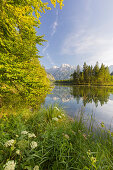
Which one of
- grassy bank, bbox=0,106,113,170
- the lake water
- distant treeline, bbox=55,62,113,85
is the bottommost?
the lake water

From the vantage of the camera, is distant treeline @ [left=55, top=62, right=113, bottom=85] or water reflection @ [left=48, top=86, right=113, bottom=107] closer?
water reflection @ [left=48, top=86, right=113, bottom=107]

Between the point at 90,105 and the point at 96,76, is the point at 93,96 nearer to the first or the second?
the point at 90,105

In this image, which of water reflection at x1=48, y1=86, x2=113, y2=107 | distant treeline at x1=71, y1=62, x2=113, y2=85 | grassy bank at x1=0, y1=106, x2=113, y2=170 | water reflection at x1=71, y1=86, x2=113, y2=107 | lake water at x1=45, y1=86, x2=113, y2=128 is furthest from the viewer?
distant treeline at x1=71, y1=62, x2=113, y2=85

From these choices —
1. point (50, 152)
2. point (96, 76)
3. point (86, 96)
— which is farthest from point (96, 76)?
point (50, 152)

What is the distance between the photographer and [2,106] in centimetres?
397

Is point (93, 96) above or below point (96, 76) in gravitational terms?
below

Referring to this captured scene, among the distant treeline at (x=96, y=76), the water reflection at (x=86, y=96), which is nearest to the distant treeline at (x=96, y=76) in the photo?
the distant treeline at (x=96, y=76)

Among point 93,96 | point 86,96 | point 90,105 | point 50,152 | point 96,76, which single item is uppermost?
point 96,76

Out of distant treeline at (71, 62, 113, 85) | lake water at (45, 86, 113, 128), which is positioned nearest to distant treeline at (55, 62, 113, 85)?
distant treeline at (71, 62, 113, 85)

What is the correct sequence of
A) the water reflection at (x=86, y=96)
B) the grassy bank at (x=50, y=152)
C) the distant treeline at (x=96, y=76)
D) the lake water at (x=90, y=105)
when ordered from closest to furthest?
the grassy bank at (x=50, y=152)
the water reflection at (x=86, y=96)
the lake water at (x=90, y=105)
the distant treeline at (x=96, y=76)

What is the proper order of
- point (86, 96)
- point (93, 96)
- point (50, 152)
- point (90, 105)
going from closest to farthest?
1. point (50, 152)
2. point (93, 96)
3. point (86, 96)
4. point (90, 105)

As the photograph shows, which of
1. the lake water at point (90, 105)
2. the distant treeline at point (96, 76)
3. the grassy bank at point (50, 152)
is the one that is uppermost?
the distant treeline at point (96, 76)

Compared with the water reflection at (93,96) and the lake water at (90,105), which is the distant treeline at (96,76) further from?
the lake water at (90,105)

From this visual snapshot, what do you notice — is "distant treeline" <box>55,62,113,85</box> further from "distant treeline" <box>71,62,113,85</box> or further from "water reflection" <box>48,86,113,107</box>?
"water reflection" <box>48,86,113,107</box>
